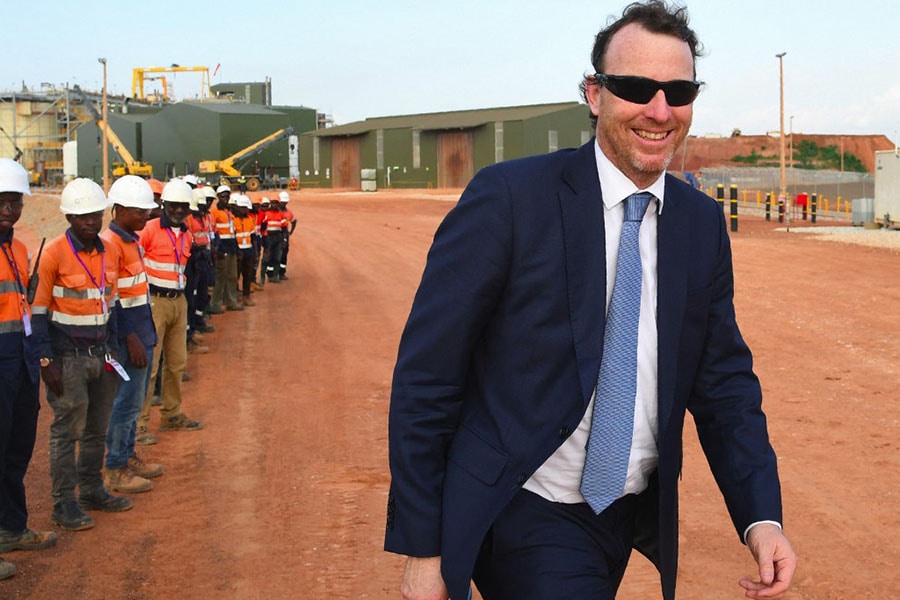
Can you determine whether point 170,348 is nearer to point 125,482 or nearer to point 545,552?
point 125,482

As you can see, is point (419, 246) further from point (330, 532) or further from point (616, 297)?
point (616, 297)

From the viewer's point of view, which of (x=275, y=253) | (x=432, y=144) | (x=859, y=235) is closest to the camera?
(x=275, y=253)

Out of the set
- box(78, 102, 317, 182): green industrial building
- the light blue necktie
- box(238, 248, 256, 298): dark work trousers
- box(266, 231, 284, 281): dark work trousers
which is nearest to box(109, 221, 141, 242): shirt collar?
the light blue necktie

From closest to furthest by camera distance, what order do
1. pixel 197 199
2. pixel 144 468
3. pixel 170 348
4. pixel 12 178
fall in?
pixel 12 178, pixel 144 468, pixel 170 348, pixel 197 199

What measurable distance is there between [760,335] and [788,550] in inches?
448

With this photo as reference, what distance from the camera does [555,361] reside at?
9.30 ft

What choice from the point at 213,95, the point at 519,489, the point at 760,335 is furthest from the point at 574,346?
the point at 213,95

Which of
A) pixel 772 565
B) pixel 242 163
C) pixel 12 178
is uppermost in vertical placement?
pixel 242 163

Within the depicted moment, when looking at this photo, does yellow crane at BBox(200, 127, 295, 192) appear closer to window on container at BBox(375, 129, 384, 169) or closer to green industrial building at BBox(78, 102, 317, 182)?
green industrial building at BBox(78, 102, 317, 182)

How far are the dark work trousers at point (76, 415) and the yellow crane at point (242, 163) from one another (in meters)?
58.8

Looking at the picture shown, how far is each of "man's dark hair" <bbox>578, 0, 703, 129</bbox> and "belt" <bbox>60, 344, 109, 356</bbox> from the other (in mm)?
4836

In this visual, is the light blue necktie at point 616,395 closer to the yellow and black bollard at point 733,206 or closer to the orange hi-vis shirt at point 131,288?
the orange hi-vis shirt at point 131,288

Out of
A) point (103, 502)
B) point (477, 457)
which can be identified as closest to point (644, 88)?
point (477, 457)

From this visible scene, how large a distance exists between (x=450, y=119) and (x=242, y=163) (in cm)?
1389
